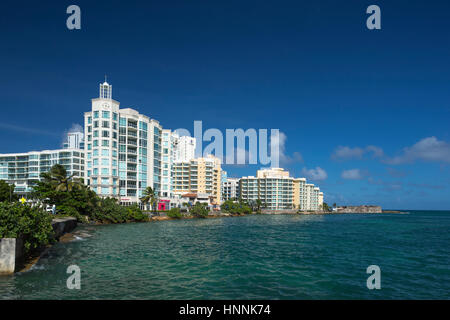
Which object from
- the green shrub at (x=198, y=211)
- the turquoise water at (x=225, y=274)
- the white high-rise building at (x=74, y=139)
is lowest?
the green shrub at (x=198, y=211)

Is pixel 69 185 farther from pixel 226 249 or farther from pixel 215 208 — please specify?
pixel 215 208

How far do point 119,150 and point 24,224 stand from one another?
76793mm

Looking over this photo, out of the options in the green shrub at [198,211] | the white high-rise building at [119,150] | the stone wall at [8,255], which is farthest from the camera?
the green shrub at [198,211]

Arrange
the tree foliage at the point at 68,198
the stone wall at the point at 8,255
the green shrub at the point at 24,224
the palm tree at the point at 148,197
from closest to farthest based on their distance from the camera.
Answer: the stone wall at the point at 8,255, the green shrub at the point at 24,224, the tree foliage at the point at 68,198, the palm tree at the point at 148,197

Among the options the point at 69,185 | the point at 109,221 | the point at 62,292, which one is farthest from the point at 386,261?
the point at 109,221

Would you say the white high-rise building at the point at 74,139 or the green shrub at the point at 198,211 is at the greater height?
the white high-rise building at the point at 74,139

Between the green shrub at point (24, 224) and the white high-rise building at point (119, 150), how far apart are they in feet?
219

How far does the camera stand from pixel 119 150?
96.0 m

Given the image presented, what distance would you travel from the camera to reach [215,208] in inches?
6275

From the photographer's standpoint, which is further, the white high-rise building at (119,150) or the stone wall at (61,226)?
the white high-rise building at (119,150)

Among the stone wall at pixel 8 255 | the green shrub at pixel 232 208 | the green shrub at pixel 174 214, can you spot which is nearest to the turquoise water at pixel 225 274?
the stone wall at pixel 8 255

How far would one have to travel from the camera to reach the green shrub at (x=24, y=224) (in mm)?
20953

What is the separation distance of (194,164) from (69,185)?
97.0 m

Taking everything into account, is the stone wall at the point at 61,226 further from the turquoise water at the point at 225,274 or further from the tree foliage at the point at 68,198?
the tree foliage at the point at 68,198
